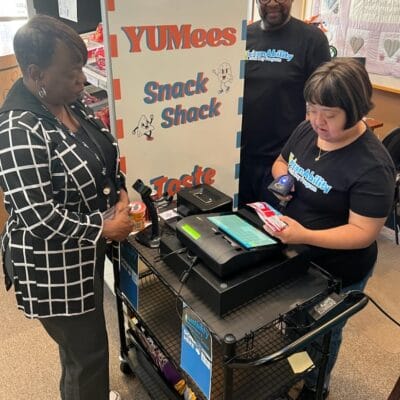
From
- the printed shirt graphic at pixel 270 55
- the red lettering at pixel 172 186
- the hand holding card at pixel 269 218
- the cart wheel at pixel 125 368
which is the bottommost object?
the cart wheel at pixel 125 368

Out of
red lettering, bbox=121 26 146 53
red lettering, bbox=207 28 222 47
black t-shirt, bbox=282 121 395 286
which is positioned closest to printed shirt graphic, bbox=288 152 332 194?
black t-shirt, bbox=282 121 395 286

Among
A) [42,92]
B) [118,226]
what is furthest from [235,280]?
[42,92]

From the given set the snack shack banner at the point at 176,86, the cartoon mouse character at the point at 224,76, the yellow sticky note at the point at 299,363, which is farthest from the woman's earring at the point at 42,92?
the yellow sticky note at the point at 299,363

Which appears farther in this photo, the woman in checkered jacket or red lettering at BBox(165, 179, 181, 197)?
red lettering at BBox(165, 179, 181, 197)

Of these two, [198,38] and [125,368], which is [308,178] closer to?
[198,38]

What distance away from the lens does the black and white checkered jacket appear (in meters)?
1.06

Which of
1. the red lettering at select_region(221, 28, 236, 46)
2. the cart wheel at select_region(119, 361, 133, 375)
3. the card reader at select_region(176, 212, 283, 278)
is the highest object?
the red lettering at select_region(221, 28, 236, 46)

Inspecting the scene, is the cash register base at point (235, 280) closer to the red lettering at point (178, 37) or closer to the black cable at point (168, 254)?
the black cable at point (168, 254)

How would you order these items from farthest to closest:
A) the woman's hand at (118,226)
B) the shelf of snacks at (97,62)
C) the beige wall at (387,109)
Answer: the beige wall at (387,109), the shelf of snacks at (97,62), the woman's hand at (118,226)

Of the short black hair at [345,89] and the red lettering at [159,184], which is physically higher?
the short black hair at [345,89]

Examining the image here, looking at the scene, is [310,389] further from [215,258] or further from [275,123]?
[275,123]

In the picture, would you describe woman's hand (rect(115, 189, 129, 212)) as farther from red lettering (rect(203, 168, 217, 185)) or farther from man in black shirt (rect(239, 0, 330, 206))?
man in black shirt (rect(239, 0, 330, 206))

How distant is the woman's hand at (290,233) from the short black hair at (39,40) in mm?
736

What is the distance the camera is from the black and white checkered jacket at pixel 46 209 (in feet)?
3.49
